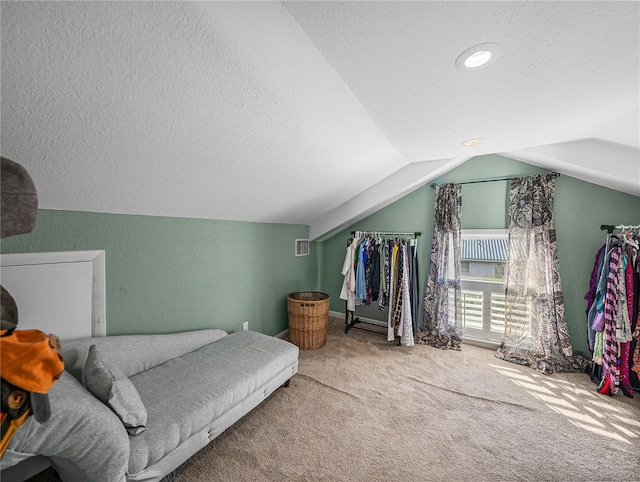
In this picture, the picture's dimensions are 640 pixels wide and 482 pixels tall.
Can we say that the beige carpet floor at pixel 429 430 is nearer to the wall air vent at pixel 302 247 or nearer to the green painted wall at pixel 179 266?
the green painted wall at pixel 179 266

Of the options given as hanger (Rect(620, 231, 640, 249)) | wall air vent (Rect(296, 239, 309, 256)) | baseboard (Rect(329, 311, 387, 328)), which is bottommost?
baseboard (Rect(329, 311, 387, 328))

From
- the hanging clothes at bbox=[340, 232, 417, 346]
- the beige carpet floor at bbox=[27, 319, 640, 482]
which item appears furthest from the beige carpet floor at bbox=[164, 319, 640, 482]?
the hanging clothes at bbox=[340, 232, 417, 346]

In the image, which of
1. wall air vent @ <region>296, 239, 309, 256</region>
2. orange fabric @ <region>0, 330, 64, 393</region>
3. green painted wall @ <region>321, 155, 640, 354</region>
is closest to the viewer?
orange fabric @ <region>0, 330, 64, 393</region>

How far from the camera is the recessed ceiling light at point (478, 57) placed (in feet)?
3.26

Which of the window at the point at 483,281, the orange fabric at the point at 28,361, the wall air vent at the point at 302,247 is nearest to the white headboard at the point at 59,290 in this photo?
the orange fabric at the point at 28,361

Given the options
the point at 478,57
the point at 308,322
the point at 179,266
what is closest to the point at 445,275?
the point at 308,322

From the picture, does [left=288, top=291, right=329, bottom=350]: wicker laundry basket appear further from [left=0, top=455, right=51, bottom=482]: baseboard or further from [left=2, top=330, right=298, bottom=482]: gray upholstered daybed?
[left=0, top=455, right=51, bottom=482]: baseboard

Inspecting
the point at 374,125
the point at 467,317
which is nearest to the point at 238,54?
the point at 374,125

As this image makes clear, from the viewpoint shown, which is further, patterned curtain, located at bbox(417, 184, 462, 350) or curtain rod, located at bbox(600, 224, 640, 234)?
→ patterned curtain, located at bbox(417, 184, 462, 350)

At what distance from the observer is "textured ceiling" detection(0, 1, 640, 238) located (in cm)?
83

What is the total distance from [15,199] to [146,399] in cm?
141

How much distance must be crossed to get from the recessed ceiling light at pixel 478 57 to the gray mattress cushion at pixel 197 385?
2.16 m

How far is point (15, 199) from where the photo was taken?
548 mm

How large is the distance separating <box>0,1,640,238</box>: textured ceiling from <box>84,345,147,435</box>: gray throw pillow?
978 mm
